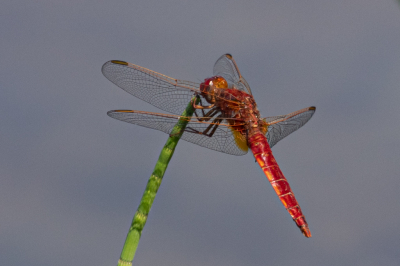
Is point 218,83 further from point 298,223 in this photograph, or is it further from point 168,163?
point 298,223

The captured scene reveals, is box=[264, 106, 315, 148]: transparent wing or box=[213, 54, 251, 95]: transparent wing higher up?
box=[213, 54, 251, 95]: transparent wing

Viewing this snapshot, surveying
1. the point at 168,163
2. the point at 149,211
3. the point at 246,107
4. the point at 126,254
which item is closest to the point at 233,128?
the point at 246,107

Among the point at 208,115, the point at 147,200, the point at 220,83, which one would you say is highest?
the point at 220,83

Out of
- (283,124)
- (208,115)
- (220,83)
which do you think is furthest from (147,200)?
(283,124)

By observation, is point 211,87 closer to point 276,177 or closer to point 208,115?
point 208,115

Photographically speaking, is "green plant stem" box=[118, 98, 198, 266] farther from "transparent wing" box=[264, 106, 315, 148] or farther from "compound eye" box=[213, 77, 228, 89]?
"transparent wing" box=[264, 106, 315, 148]

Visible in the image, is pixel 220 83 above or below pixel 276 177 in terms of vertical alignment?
above

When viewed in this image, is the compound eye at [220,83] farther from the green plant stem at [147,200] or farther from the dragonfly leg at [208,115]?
the green plant stem at [147,200]
